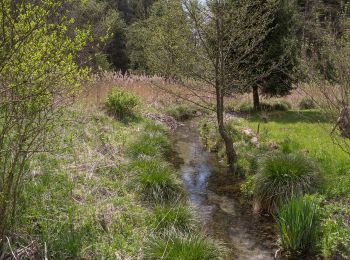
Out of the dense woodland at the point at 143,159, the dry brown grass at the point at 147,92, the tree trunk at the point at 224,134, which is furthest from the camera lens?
the dry brown grass at the point at 147,92

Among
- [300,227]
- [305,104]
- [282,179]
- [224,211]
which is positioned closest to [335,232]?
[300,227]

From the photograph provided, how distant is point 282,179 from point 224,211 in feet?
4.05

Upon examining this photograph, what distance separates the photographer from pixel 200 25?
31.7ft

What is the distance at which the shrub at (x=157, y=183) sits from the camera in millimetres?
7152

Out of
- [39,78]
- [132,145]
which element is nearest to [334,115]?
[132,145]

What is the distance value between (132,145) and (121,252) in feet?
15.7

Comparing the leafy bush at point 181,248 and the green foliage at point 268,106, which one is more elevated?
the green foliage at point 268,106

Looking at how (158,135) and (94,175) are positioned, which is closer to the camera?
(94,175)

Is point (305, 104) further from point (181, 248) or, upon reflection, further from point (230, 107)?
point (181, 248)

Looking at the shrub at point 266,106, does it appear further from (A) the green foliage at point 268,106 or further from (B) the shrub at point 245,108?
(B) the shrub at point 245,108

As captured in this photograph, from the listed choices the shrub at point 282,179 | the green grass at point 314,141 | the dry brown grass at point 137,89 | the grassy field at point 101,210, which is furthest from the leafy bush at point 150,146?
the shrub at point 282,179

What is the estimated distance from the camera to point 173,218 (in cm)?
605

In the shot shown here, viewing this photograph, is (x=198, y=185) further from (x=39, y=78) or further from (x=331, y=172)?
(x=39, y=78)

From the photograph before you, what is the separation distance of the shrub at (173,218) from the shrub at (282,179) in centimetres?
173
